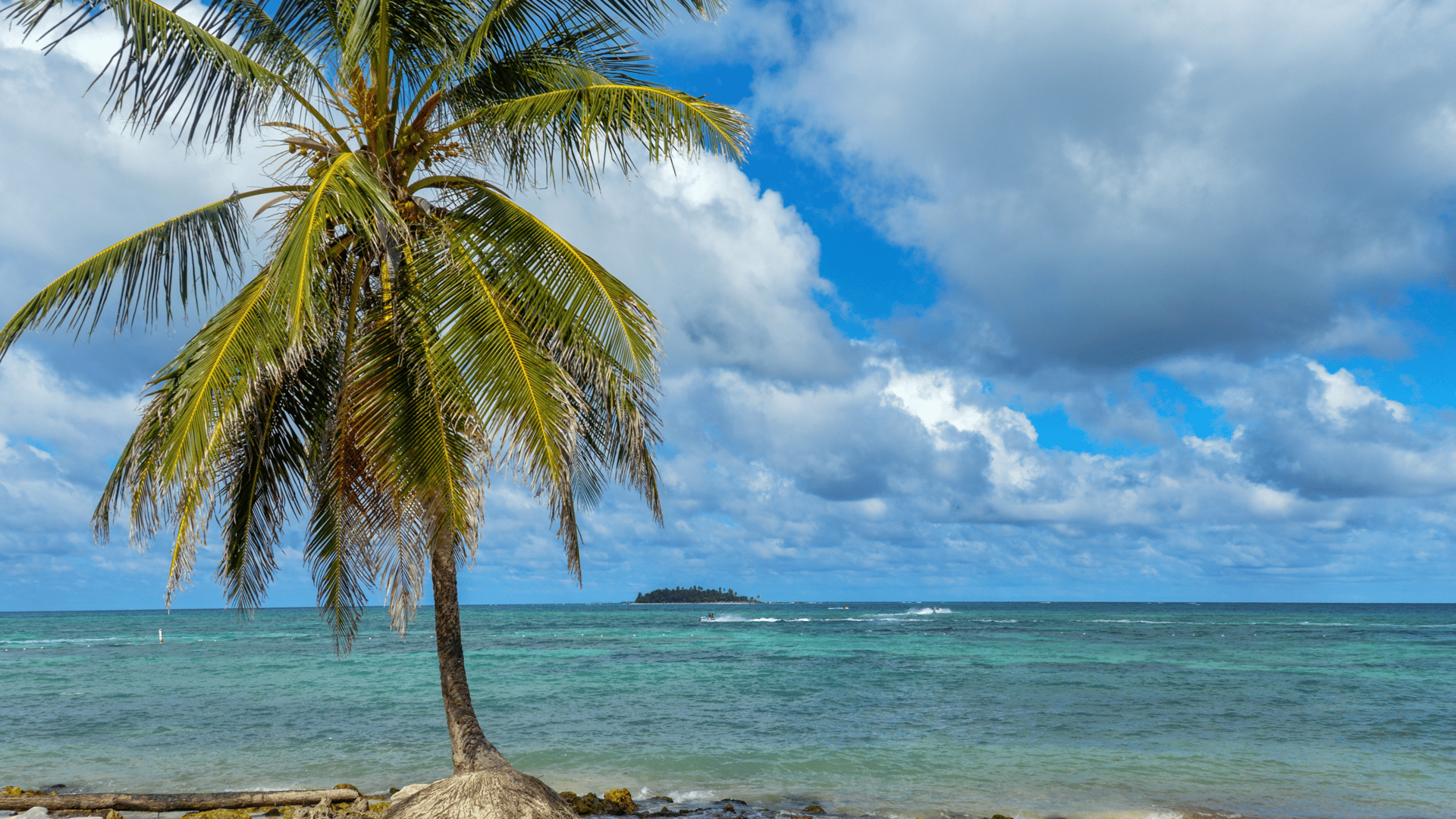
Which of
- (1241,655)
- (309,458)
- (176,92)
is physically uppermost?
(176,92)

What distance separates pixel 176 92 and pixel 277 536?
383 cm

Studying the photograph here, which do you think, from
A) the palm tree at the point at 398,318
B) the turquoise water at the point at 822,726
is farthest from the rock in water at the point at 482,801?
the turquoise water at the point at 822,726

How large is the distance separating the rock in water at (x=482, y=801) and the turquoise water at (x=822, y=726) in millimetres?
4358

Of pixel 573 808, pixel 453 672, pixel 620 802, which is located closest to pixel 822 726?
pixel 620 802

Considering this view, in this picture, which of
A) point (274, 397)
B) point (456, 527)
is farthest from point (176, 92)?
point (456, 527)

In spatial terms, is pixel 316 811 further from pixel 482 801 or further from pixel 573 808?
pixel 482 801

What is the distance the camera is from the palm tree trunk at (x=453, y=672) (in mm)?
6008

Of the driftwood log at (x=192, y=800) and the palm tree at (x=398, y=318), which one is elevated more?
the palm tree at (x=398, y=318)

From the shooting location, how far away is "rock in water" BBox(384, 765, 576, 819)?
17.5 ft

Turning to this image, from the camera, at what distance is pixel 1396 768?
11.2m

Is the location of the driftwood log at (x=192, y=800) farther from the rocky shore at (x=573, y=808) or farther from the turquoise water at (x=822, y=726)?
the turquoise water at (x=822, y=726)

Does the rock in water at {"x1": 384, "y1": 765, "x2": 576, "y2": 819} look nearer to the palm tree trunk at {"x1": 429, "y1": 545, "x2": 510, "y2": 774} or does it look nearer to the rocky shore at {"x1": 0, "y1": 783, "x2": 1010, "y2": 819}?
the palm tree trunk at {"x1": 429, "y1": 545, "x2": 510, "y2": 774}

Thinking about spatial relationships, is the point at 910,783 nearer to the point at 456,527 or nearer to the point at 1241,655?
the point at 456,527

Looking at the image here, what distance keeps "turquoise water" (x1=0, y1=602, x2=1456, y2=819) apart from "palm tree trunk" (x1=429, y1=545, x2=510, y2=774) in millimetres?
4228
